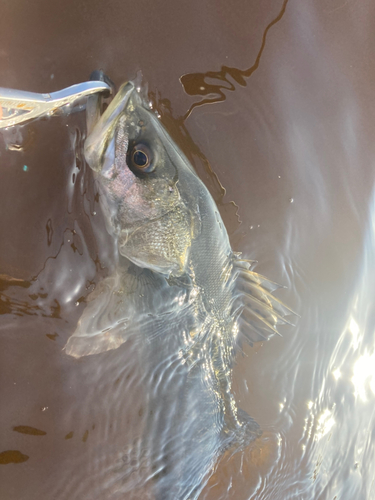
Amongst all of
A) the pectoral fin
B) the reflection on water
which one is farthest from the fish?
the reflection on water

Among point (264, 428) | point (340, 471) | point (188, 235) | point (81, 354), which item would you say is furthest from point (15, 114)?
point (340, 471)

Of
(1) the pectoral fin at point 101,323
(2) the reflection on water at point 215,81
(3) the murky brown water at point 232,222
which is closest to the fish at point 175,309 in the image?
(1) the pectoral fin at point 101,323

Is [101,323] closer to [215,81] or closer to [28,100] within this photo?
[28,100]

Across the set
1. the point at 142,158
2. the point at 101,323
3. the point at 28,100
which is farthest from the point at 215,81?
the point at 101,323

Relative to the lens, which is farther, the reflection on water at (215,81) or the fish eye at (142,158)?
the reflection on water at (215,81)

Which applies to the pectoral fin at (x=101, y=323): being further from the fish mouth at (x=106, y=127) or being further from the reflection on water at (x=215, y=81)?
the reflection on water at (x=215, y=81)

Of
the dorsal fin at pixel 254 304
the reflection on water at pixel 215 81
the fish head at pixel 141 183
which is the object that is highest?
the reflection on water at pixel 215 81

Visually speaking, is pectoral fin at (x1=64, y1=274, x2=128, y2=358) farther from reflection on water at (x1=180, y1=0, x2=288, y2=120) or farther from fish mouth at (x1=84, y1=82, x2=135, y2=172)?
reflection on water at (x1=180, y1=0, x2=288, y2=120)
